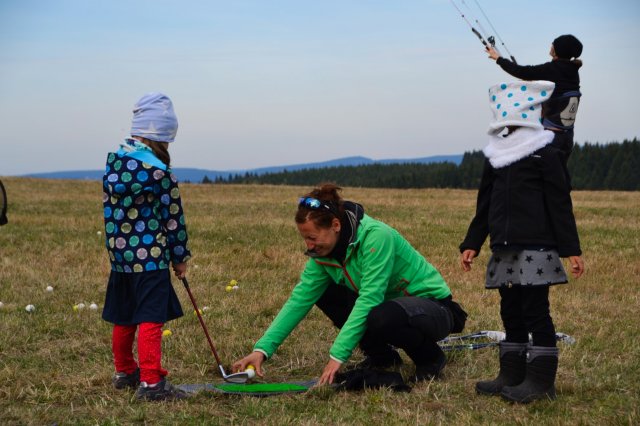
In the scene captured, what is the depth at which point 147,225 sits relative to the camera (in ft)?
15.7

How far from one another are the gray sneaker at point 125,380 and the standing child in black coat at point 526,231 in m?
2.24

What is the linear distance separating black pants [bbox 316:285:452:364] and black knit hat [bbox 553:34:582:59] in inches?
159

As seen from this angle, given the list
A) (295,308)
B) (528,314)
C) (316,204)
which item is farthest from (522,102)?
(295,308)

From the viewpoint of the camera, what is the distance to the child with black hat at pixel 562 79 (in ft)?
25.7

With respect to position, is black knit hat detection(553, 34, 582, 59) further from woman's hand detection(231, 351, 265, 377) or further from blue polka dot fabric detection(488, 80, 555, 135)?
woman's hand detection(231, 351, 265, 377)

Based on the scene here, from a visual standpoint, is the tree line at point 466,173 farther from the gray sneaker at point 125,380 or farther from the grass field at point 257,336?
the gray sneaker at point 125,380

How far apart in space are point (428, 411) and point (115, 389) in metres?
2.03

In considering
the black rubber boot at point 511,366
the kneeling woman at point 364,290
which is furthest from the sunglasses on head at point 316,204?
the black rubber boot at point 511,366

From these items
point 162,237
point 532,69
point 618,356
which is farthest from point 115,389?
point 532,69

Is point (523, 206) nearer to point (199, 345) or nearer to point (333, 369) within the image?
point (333, 369)

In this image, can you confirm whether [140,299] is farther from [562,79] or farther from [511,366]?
[562,79]

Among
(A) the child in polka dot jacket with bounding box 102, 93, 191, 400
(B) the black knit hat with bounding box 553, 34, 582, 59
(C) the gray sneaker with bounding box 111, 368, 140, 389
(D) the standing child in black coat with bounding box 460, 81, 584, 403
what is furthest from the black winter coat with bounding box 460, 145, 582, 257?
(B) the black knit hat with bounding box 553, 34, 582, 59

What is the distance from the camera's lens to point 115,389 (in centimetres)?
499

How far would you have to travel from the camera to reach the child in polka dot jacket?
472cm
